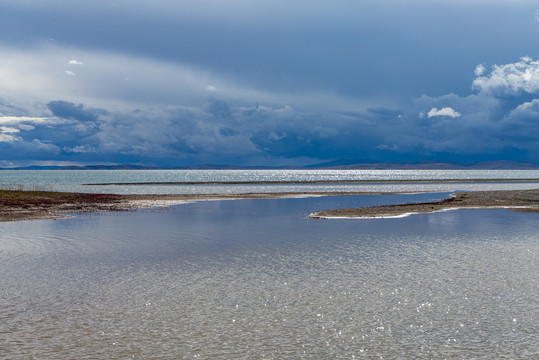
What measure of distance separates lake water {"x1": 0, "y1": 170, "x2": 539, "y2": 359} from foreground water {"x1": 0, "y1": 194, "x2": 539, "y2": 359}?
7cm

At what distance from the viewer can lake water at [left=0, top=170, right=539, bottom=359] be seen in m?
13.4

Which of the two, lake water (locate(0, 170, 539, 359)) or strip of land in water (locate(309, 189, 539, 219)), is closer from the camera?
lake water (locate(0, 170, 539, 359))

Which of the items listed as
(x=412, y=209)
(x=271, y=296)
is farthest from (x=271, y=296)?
(x=412, y=209)

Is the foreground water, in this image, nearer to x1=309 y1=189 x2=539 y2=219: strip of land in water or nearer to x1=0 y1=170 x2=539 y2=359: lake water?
x1=0 y1=170 x2=539 y2=359: lake water

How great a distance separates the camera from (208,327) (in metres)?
14.9

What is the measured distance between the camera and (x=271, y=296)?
18.4m

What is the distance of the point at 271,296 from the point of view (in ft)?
60.4

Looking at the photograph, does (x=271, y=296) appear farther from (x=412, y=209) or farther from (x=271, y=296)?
(x=412, y=209)

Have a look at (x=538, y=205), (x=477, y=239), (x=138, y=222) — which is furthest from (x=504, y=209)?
(x=138, y=222)

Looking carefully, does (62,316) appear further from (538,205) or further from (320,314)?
(538,205)

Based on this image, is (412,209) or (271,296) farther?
(412,209)

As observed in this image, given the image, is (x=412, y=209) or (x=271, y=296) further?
(x=412, y=209)

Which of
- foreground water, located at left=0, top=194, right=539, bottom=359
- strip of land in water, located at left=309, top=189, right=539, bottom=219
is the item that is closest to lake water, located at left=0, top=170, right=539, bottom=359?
foreground water, located at left=0, top=194, right=539, bottom=359

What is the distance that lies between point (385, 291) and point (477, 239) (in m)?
16.7
